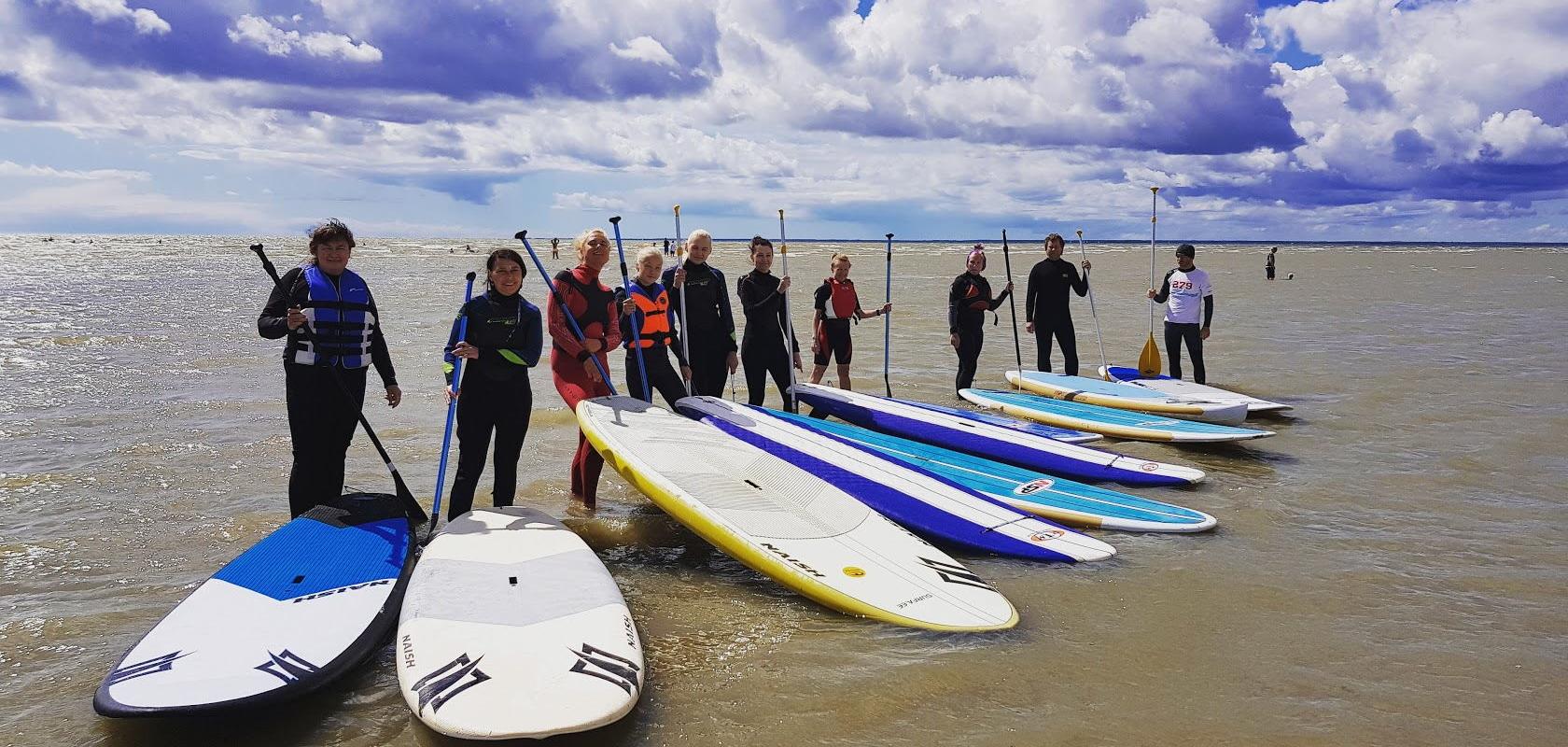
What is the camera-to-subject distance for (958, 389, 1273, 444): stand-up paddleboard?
751cm

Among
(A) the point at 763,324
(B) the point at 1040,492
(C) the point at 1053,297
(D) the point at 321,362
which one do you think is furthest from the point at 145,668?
(C) the point at 1053,297

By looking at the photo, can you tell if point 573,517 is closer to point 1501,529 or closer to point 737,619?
point 737,619

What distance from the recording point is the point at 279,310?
4.63 m

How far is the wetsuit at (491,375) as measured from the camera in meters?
5.03

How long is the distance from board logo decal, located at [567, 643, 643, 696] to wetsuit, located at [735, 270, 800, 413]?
420 cm

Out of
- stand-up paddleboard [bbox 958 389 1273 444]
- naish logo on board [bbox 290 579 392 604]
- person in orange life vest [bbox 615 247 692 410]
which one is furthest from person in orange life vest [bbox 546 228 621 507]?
stand-up paddleboard [bbox 958 389 1273 444]

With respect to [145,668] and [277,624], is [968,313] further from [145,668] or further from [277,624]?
[145,668]

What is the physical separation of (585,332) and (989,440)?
3191mm

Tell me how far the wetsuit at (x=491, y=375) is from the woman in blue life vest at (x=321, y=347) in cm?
47

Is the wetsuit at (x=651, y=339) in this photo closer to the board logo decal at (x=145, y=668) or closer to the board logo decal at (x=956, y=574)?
the board logo decal at (x=956, y=574)

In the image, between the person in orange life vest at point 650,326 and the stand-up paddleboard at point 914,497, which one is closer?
the stand-up paddleboard at point 914,497

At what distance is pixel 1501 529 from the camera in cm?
548

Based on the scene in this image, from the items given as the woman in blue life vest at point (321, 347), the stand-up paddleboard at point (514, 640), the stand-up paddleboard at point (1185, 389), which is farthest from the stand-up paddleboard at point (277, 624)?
the stand-up paddleboard at point (1185, 389)

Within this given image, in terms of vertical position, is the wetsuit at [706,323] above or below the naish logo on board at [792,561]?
above
